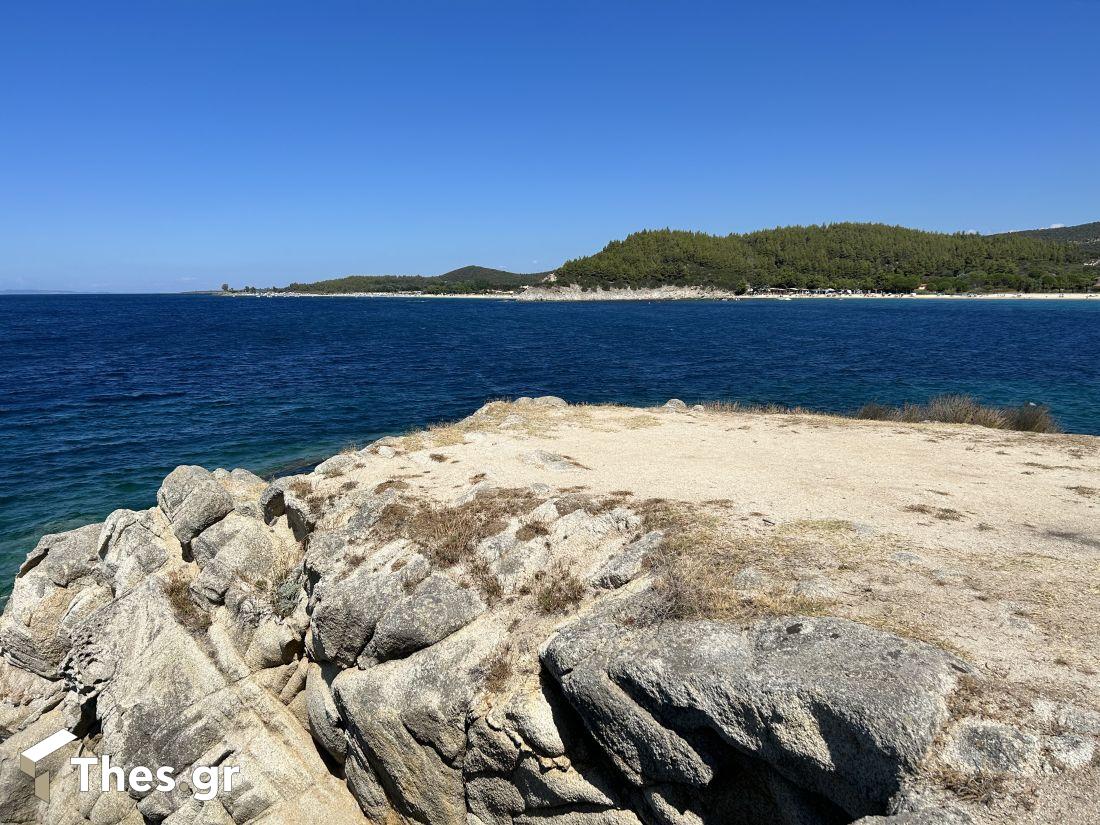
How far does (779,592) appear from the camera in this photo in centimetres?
985

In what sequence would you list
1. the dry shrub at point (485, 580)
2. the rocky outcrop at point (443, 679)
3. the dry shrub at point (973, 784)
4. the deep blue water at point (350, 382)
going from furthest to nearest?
the deep blue water at point (350, 382), the dry shrub at point (485, 580), the rocky outcrop at point (443, 679), the dry shrub at point (973, 784)

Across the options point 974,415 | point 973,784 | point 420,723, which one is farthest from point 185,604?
point 974,415

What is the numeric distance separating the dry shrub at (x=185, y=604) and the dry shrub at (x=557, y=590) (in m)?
9.61

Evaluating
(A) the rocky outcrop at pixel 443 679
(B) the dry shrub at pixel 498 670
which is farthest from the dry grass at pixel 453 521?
(B) the dry shrub at pixel 498 670

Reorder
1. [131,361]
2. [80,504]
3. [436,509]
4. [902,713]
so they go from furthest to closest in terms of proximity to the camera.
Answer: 1. [131,361]
2. [80,504]
3. [436,509]
4. [902,713]

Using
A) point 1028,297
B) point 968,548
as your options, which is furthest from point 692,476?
point 1028,297

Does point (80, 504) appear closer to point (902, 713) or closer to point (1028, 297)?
point (902, 713)

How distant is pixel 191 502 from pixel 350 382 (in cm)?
3425

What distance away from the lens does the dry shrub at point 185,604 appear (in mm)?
15141

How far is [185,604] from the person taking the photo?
51.1 feet

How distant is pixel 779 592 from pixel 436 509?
8.72 meters

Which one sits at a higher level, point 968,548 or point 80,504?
point 968,548

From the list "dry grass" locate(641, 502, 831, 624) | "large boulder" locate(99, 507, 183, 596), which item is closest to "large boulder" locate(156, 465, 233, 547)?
"large boulder" locate(99, 507, 183, 596)
